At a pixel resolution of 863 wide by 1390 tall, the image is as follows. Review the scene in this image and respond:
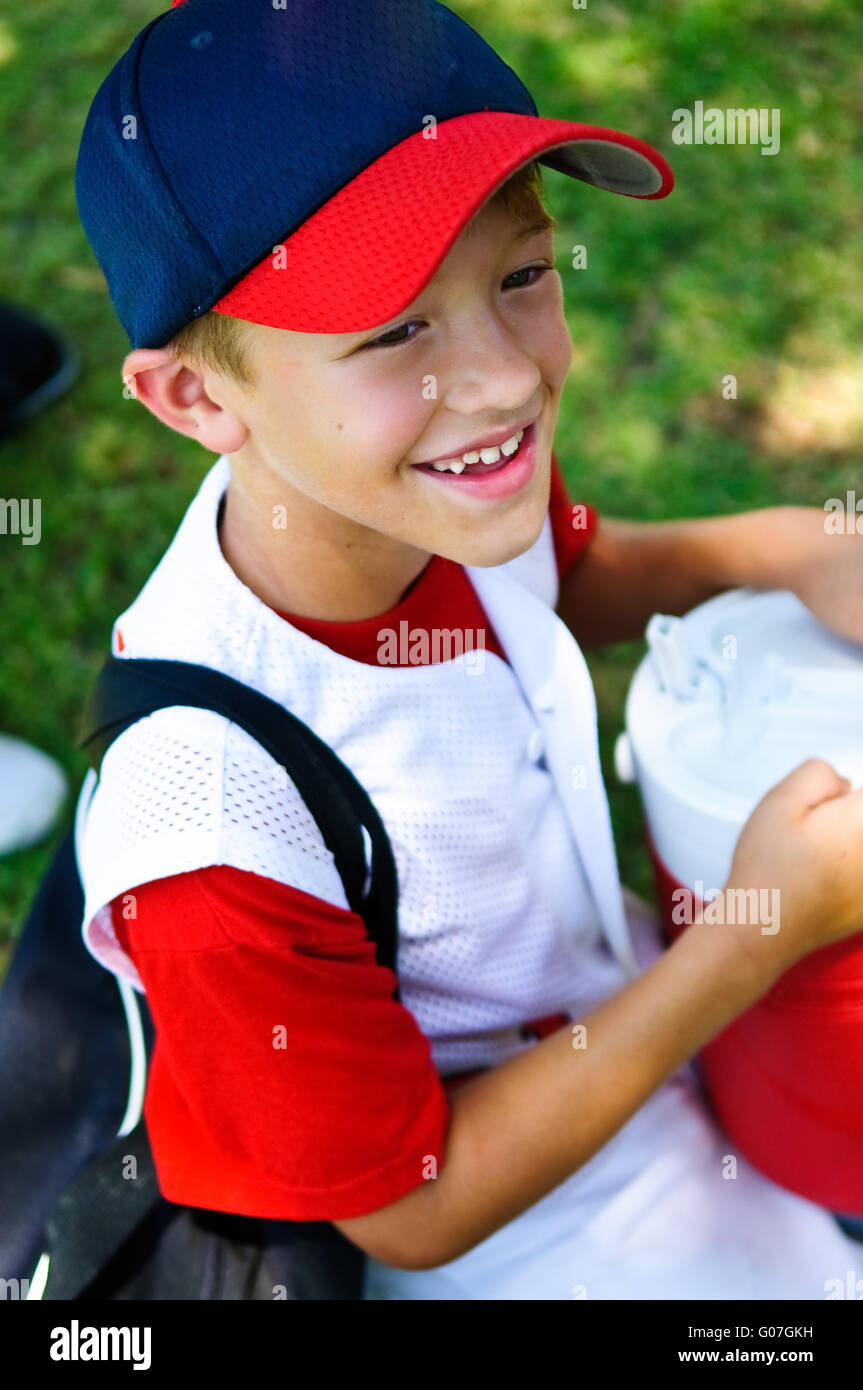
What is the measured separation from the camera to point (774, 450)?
2.34 meters

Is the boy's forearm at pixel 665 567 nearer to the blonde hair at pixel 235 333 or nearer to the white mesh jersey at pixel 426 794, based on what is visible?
the white mesh jersey at pixel 426 794

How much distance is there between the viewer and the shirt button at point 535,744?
124cm

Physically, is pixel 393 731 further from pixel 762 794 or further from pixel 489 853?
pixel 762 794

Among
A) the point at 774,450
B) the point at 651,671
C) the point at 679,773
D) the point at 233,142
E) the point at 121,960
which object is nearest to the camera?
the point at 233,142

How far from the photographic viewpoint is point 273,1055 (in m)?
0.94

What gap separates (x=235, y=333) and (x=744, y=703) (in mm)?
578

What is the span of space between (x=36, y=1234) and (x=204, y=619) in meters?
0.58

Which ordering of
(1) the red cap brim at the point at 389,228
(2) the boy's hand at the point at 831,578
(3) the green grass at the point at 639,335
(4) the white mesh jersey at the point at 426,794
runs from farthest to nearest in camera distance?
(3) the green grass at the point at 639,335 → (2) the boy's hand at the point at 831,578 → (4) the white mesh jersey at the point at 426,794 → (1) the red cap brim at the point at 389,228

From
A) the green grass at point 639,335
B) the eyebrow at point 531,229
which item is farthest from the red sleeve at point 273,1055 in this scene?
the green grass at point 639,335

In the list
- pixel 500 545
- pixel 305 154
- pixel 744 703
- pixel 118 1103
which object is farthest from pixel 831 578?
pixel 118 1103

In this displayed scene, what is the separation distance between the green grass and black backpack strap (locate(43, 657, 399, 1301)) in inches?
40.7

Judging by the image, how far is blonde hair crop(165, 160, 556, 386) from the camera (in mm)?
927
